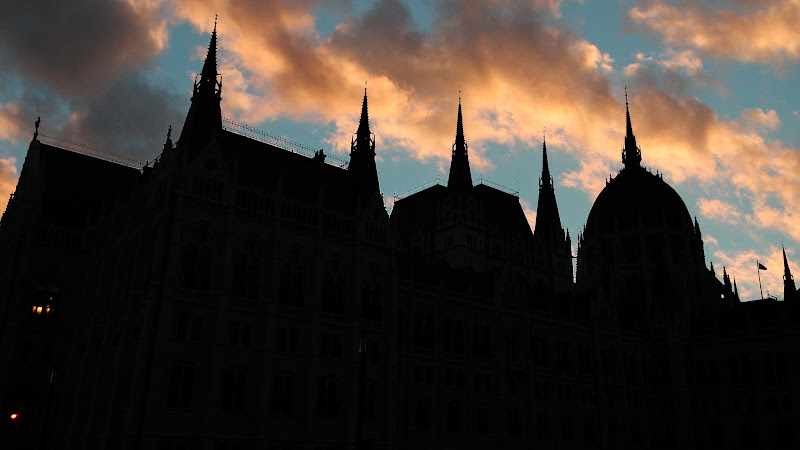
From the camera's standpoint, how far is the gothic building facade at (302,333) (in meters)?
53.8

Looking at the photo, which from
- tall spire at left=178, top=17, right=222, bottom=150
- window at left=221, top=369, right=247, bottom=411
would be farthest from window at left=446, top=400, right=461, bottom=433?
tall spire at left=178, top=17, right=222, bottom=150

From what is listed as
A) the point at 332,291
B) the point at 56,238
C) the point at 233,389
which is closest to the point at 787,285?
the point at 332,291

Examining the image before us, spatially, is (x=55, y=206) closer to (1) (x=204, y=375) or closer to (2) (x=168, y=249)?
(2) (x=168, y=249)

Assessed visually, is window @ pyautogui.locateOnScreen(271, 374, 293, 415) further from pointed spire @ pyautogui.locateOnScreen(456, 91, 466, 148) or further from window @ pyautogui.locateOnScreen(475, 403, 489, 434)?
pointed spire @ pyautogui.locateOnScreen(456, 91, 466, 148)

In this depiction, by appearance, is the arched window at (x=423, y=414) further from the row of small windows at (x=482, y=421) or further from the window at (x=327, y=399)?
the window at (x=327, y=399)

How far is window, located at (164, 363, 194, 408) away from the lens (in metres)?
51.2

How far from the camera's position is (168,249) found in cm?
5388

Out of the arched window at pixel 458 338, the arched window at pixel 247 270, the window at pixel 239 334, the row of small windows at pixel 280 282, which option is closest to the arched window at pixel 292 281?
the row of small windows at pixel 280 282

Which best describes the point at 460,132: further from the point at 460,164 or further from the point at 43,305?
the point at 43,305

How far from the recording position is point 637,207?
119 meters

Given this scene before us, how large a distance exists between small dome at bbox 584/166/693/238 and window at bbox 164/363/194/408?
273 feet

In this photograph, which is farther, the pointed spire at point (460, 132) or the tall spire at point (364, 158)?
the pointed spire at point (460, 132)

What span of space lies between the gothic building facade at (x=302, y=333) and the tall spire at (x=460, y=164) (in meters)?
7.20

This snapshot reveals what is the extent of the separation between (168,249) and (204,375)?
981cm
